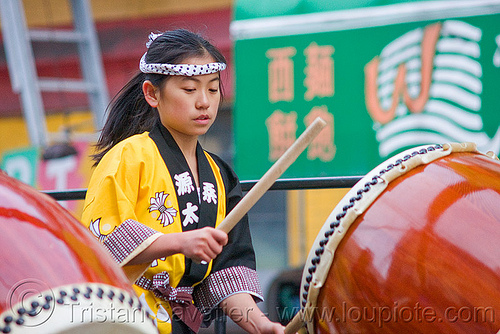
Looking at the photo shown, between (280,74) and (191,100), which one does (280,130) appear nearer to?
(280,74)

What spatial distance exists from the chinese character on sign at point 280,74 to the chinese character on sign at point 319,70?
13 centimetres

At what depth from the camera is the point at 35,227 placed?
43.5 inches

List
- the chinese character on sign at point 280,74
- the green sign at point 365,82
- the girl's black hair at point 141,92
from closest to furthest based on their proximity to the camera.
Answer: the girl's black hair at point 141,92 < the green sign at point 365,82 < the chinese character on sign at point 280,74

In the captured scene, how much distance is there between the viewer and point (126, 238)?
1.42 m

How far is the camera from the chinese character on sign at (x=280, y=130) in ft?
14.7

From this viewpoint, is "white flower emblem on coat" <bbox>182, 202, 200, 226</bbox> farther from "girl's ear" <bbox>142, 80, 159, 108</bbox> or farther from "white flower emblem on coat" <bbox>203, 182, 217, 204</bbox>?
"girl's ear" <bbox>142, 80, 159, 108</bbox>

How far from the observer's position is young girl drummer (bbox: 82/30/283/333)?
58.4 inches

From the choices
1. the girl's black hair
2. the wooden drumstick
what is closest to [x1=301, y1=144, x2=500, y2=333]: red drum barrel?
the wooden drumstick

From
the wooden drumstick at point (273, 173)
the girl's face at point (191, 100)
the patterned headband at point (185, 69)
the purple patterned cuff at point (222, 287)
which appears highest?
the patterned headband at point (185, 69)

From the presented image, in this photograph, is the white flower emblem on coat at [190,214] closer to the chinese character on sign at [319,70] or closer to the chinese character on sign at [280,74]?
the chinese character on sign at [319,70]

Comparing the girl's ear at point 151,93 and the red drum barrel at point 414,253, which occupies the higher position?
the girl's ear at point 151,93

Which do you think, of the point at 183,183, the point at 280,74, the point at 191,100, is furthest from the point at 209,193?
the point at 280,74

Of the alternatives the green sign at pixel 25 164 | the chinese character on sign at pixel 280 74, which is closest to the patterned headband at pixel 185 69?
the chinese character on sign at pixel 280 74

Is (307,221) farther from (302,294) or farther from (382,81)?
(302,294)
